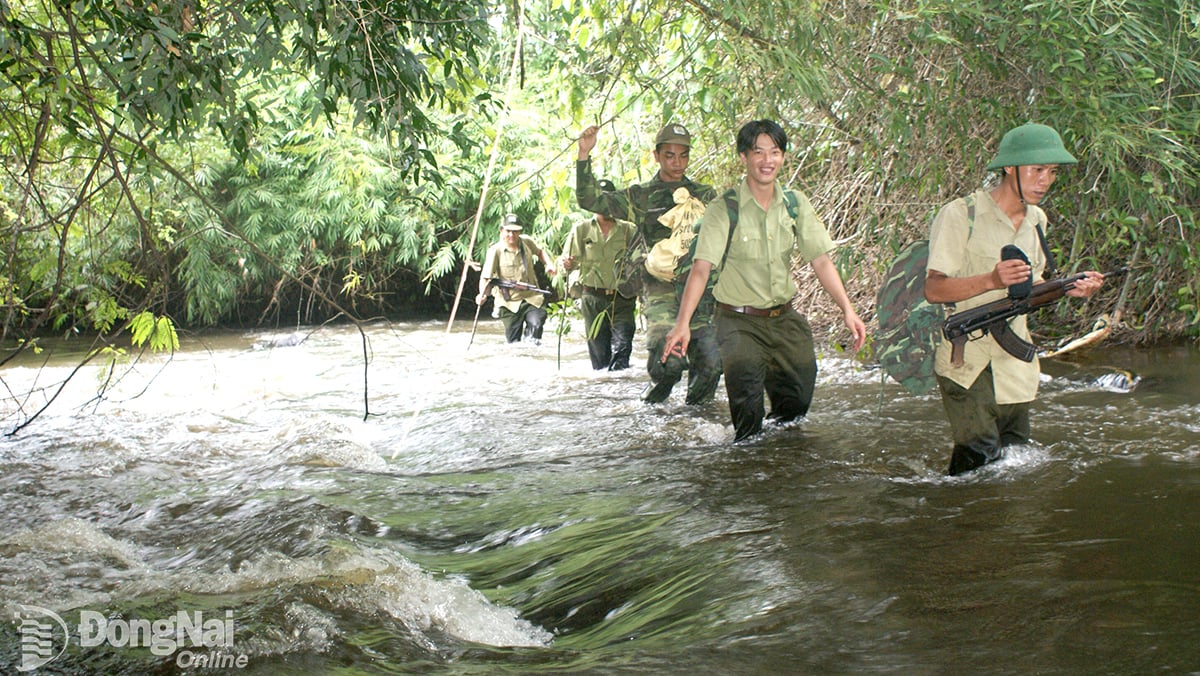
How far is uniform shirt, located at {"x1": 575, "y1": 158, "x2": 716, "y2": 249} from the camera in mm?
7492

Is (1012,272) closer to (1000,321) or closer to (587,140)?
(1000,321)

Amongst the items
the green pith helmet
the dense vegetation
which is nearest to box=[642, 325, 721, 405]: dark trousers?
the dense vegetation

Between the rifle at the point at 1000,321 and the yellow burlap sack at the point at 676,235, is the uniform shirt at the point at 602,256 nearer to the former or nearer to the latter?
the yellow burlap sack at the point at 676,235

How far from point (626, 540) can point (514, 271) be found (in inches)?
379

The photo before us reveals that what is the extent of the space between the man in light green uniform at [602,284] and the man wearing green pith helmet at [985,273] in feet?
13.8

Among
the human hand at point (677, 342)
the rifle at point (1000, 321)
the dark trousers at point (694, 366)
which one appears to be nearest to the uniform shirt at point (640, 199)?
the dark trousers at point (694, 366)

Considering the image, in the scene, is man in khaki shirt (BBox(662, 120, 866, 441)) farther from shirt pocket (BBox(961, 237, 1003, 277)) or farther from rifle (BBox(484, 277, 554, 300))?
rifle (BBox(484, 277, 554, 300))

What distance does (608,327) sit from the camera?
10.0 metres

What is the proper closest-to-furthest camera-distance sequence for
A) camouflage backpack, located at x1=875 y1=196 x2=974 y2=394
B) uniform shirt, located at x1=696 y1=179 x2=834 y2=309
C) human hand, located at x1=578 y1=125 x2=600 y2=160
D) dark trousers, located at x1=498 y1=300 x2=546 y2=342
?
camouflage backpack, located at x1=875 y1=196 x2=974 y2=394 → uniform shirt, located at x1=696 y1=179 x2=834 y2=309 → human hand, located at x1=578 y1=125 x2=600 y2=160 → dark trousers, located at x1=498 y1=300 x2=546 y2=342

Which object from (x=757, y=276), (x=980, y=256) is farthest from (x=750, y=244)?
(x=980, y=256)

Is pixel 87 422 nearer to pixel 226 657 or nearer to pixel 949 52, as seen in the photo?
pixel 226 657

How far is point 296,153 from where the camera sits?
18438 millimetres

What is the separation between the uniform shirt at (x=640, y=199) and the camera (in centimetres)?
749

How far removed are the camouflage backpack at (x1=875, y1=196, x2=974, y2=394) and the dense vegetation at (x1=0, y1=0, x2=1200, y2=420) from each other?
6.35 feet
